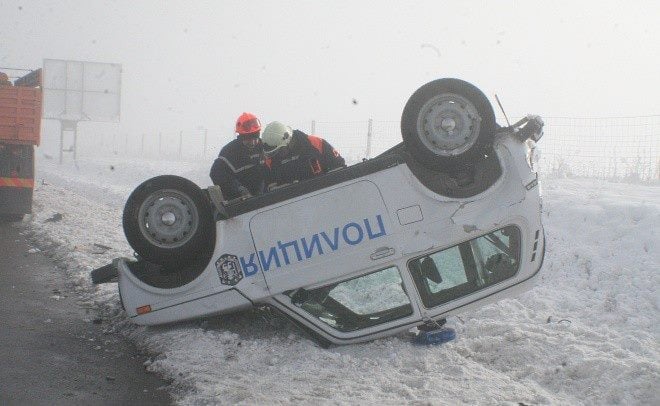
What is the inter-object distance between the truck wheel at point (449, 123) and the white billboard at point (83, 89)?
106 feet

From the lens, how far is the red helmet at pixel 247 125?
6457 millimetres

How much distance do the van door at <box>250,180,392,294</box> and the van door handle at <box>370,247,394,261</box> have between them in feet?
0.09

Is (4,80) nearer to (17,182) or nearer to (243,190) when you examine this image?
(17,182)

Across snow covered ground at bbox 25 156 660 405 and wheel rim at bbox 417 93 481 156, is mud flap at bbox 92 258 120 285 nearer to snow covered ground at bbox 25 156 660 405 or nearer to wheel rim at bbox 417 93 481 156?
snow covered ground at bbox 25 156 660 405

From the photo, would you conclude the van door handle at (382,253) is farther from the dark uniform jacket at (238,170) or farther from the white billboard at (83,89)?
the white billboard at (83,89)

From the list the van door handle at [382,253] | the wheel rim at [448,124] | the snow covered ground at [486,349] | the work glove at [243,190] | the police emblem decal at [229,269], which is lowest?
the snow covered ground at [486,349]

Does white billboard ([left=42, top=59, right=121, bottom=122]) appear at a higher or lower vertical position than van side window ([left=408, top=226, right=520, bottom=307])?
higher

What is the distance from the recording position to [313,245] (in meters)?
5.00

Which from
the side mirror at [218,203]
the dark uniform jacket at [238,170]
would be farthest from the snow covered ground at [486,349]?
the dark uniform jacket at [238,170]

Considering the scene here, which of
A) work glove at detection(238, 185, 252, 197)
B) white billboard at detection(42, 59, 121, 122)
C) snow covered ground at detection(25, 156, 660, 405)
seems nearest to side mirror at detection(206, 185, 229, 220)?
work glove at detection(238, 185, 252, 197)

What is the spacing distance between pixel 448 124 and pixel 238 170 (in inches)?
93.1

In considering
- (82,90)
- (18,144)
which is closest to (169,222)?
(18,144)

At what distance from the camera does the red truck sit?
11883mm

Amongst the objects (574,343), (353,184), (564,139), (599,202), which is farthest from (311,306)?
(564,139)
